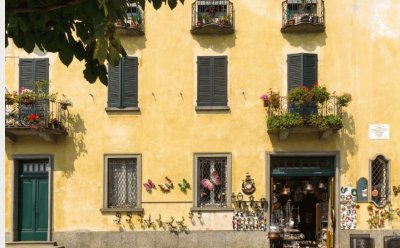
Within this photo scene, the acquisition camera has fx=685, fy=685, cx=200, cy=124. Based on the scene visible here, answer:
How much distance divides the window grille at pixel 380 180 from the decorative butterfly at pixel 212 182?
4510mm

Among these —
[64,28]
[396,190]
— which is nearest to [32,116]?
[396,190]

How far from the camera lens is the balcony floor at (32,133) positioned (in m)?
19.5

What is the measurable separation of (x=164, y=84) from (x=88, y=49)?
15.6m

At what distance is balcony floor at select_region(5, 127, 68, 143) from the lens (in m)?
19.5

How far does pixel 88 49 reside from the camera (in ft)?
16.9

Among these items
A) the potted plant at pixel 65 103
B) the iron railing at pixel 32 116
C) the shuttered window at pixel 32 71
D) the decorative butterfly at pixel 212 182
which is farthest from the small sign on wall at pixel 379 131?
the shuttered window at pixel 32 71

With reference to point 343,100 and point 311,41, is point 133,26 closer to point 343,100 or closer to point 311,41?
point 311,41

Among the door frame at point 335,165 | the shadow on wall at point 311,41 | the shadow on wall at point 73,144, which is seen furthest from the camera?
the shadow on wall at point 73,144

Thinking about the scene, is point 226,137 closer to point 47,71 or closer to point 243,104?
point 243,104

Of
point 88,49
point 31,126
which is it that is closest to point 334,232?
point 31,126

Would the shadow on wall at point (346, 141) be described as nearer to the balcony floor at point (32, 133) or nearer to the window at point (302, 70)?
the window at point (302, 70)

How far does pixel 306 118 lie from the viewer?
19.2 m

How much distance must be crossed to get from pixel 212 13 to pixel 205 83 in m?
2.09

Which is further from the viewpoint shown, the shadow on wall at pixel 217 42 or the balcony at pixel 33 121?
the shadow on wall at pixel 217 42
